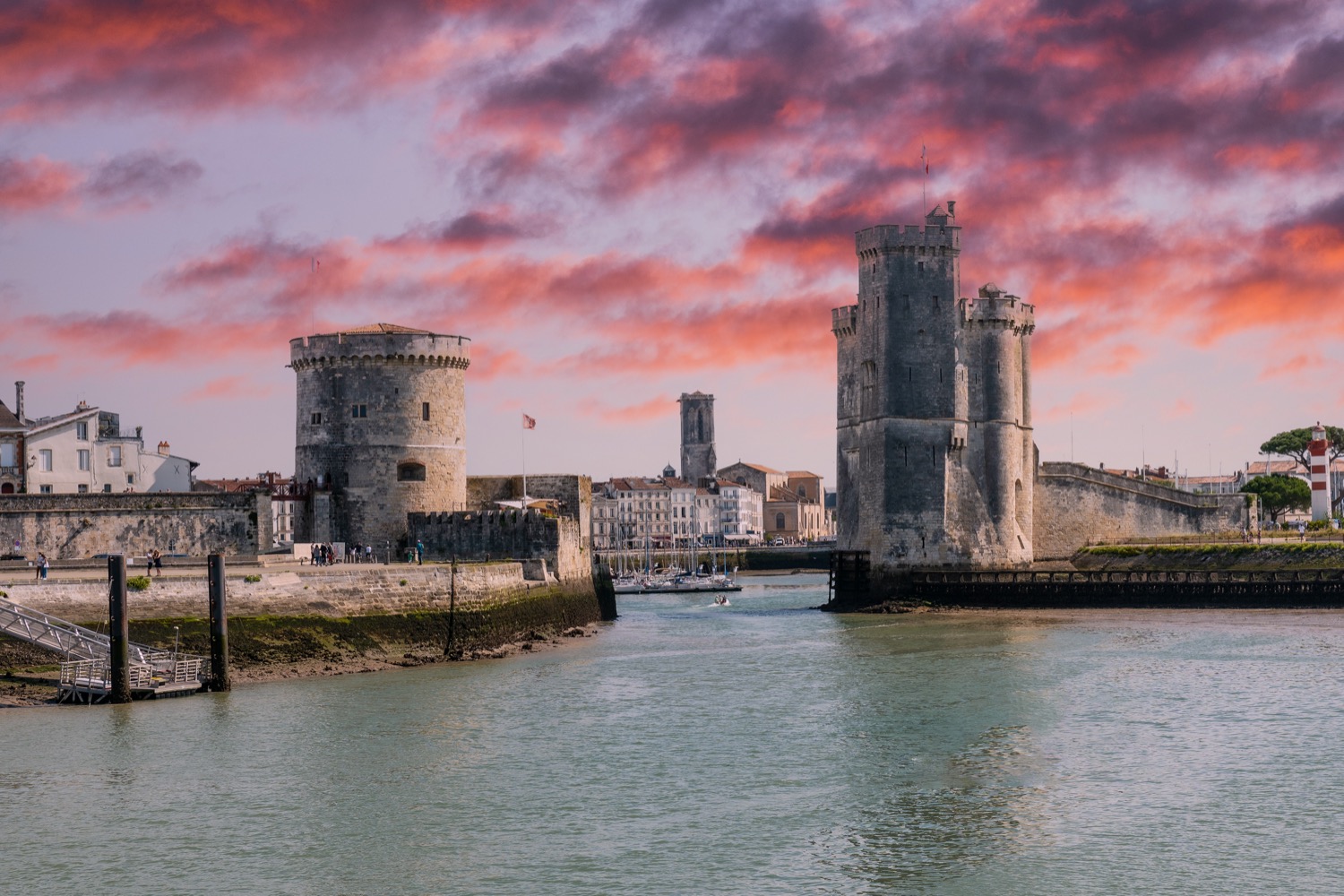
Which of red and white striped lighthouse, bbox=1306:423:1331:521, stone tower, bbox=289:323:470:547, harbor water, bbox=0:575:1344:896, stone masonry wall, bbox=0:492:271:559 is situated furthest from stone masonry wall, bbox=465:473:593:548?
red and white striped lighthouse, bbox=1306:423:1331:521

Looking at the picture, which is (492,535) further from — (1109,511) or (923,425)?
(1109,511)

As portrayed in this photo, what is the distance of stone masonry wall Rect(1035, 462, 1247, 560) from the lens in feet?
282

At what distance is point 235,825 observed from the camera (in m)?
27.8

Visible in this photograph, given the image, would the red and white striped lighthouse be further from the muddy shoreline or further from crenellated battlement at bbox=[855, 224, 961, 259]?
the muddy shoreline

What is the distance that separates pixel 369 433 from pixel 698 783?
3520 centimetres

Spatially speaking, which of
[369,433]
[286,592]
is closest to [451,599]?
[286,592]

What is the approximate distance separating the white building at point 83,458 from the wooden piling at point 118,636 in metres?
25.5

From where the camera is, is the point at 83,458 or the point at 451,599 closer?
the point at 451,599

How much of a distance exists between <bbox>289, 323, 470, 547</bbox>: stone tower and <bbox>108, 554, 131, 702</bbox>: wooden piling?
951 inches

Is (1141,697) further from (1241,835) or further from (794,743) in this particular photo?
(1241,835)

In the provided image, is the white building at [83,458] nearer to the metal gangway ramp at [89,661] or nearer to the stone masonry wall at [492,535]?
the stone masonry wall at [492,535]

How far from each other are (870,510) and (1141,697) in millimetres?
38677

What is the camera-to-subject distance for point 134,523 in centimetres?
5841

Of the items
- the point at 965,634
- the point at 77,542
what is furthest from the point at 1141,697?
the point at 77,542
